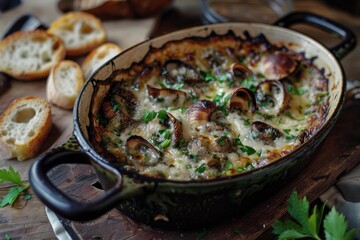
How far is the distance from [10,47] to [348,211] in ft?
8.13

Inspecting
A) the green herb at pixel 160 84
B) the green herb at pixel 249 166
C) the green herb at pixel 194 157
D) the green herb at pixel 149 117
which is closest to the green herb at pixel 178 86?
the green herb at pixel 160 84

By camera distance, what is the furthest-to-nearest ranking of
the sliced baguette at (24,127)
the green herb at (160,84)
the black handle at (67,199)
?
the green herb at (160,84) < the sliced baguette at (24,127) < the black handle at (67,199)

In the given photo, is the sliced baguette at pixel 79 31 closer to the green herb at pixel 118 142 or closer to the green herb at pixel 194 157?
the green herb at pixel 118 142

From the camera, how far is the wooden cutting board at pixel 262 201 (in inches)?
80.8

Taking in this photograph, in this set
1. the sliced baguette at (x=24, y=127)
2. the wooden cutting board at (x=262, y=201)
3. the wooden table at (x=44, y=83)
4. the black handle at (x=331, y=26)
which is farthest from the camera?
the black handle at (x=331, y=26)

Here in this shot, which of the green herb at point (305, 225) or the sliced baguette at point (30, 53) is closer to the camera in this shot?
the green herb at point (305, 225)

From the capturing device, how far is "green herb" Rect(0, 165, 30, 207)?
226 centimetres

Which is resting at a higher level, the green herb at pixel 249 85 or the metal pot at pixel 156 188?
the green herb at pixel 249 85

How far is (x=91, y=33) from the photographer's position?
11.3ft

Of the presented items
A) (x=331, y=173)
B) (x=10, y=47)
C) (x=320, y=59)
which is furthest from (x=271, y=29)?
(x=10, y=47)

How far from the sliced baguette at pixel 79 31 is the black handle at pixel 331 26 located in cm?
133

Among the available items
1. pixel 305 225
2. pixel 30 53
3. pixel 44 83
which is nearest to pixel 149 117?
pixel 305 225

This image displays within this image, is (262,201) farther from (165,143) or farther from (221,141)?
(165,143)

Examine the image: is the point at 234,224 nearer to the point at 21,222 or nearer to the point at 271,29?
the point at 21,222
